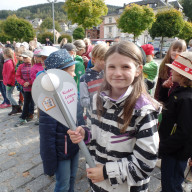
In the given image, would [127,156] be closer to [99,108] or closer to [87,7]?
[99,108]

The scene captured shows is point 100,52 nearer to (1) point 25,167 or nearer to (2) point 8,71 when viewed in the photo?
(1) point 25,167

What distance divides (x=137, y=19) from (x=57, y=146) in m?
25.9

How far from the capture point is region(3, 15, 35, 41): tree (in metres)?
35.9

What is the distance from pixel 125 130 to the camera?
1.10 meters

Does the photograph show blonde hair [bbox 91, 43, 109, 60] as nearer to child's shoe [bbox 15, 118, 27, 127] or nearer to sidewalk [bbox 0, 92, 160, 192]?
sidewalk [bbox 0, 92, 160, 192]

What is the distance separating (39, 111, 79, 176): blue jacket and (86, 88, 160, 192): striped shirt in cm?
43

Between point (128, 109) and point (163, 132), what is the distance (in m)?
0.90

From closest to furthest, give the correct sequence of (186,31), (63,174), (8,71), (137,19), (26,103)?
1. (63,174)
2. (26,103)
3. (8,71)
4. (137,19)
5. (186,31)

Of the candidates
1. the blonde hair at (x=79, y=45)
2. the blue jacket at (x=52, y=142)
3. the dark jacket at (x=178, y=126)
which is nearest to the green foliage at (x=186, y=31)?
the blonde hair at (x=79, y=45)

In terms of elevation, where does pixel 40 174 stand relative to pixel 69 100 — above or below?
below

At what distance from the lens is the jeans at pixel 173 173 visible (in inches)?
66.3

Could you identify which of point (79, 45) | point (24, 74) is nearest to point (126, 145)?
point (24, 74)

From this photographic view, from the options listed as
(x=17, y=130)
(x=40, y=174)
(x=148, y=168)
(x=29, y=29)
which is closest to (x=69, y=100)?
(x=148, y=168)

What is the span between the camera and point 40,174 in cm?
247
